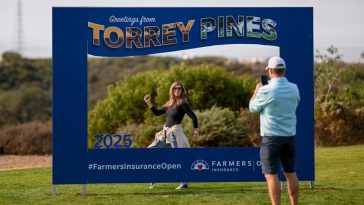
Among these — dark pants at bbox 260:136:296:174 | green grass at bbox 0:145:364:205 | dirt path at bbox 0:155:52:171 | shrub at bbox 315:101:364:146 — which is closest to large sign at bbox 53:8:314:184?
green grass at bbox 0:145:364:205

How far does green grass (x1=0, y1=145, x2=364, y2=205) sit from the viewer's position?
12.3 metres

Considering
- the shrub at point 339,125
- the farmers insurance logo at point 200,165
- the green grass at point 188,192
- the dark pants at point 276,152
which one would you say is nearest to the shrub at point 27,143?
the shrub at point 339,125

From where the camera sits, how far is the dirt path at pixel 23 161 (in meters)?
21.0

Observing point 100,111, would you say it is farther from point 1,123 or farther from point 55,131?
point 1,123

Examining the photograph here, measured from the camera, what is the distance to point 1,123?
148 feet

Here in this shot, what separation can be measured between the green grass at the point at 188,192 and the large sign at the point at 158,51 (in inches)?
11.5

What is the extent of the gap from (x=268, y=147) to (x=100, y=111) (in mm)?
15475

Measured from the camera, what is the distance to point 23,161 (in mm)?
22594

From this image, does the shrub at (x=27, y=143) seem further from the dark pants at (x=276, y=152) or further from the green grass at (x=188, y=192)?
the dark pants at (x=276, y=152)

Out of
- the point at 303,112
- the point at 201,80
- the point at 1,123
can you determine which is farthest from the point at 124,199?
the point at 1,123

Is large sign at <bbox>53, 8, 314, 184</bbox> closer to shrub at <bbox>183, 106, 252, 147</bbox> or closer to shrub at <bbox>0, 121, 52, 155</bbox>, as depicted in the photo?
shrub at <bbox>183, 106, 252, 147</bbox>

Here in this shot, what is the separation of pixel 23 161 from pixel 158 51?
10.4m

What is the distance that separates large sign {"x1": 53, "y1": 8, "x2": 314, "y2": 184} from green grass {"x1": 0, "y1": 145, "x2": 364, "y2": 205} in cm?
29

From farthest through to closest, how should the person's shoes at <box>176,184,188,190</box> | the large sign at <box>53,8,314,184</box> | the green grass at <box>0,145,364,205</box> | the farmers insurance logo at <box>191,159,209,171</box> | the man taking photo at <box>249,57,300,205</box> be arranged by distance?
1. the person's shoes at <box>176,184,188,190</box>
2. the farmers insurance logo at <box>191,159,209,171</box>
3. the large sign at <box>53,8,314,184</box>
4. the green grass at <box>0,145,364,205</box>
5. the man taking photo at <box>249,57,300,205</box>
